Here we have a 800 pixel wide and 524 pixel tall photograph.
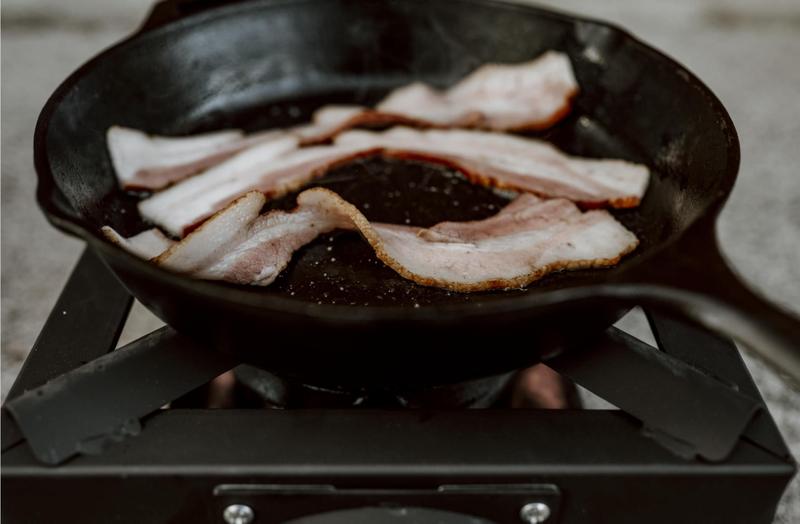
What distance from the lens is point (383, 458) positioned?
80 cm

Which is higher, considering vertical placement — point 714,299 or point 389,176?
point 714,299

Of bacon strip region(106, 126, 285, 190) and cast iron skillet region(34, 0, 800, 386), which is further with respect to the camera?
bacon strip region(106, 126, 285, 190)

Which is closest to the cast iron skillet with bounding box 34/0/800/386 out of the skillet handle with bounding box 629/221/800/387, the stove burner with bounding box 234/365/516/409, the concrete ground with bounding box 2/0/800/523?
the skillet handle with bounding box 629/221/800/387

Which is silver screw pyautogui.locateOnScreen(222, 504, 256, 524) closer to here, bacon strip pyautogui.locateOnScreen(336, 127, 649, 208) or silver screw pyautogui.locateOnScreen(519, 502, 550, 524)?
silver screw pyautogui.locateOnScreen(519, 502, 550, 524)

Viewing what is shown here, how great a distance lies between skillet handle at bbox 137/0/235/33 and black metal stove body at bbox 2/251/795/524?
683 millimetres

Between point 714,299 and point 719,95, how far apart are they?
64.2 inches

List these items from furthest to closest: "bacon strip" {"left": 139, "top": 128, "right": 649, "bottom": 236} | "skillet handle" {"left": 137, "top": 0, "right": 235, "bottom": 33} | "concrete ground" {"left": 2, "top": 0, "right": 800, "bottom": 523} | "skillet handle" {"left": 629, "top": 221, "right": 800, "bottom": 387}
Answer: "concrete ground" {"left": 2, "top": 0, "right": 800, "bottom": 523}, "skillet handle" {"left": 137, "top": 0, "right": 235, "bottom": 33}, "bacon strip" {"left": 139, "top": 128, "right": 649, "bottom": 236}, "skillet handle" {"left": 629, "top": 221, "right": 800, "bottom": 387}

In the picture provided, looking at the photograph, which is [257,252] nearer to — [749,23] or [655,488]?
[655,488]

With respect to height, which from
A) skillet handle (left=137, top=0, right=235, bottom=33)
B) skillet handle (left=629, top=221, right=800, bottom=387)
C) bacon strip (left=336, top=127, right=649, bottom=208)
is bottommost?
bacon strip (left=336, top=127, right=649, bottom=208)

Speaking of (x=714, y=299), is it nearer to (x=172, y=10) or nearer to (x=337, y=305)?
(x=337, y=305)

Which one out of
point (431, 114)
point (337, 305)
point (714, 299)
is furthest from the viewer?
point (431, 114)

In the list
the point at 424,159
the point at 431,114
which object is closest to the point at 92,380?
the point at 424,159

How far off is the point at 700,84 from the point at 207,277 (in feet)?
2.45

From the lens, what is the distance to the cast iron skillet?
27.0 inches
